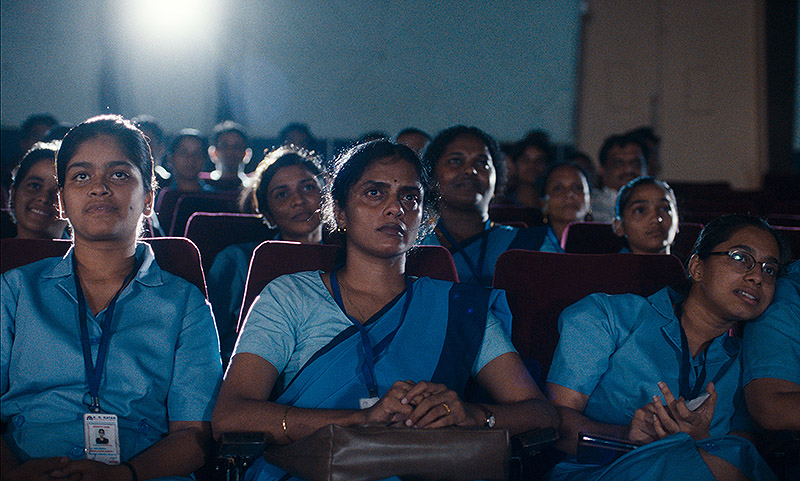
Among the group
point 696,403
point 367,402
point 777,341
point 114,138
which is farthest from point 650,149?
point 114,138

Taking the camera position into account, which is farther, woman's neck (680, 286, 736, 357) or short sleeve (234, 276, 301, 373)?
woman's neck (680, 286, 736, 357)

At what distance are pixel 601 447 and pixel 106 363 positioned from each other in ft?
3.41

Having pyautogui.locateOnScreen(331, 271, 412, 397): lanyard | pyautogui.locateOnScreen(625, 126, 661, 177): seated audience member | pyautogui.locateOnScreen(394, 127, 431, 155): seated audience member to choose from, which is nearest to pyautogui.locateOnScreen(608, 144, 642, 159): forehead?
pyautogui.locateOnScreen(625, 126, 661, 177): seated audience member

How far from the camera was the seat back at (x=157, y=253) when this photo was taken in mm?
1663

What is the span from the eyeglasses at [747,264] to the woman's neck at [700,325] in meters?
0.12

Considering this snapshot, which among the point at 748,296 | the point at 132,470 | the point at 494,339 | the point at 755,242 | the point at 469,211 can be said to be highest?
the point at 469,211

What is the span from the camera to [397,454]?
1269mm

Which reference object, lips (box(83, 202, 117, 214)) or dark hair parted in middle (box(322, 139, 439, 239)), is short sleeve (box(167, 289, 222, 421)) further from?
dark hair parted in middle (box(322, 139, 439, 239))

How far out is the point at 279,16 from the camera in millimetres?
7117

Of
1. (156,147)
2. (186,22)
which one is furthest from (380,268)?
(186,22)

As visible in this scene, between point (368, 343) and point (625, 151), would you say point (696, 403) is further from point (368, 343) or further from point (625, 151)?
point (625, 151)

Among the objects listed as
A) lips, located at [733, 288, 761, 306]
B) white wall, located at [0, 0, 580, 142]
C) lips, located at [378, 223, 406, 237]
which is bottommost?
lips, located at [733, 288, 761, 306]

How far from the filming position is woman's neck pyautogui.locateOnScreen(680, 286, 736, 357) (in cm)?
167

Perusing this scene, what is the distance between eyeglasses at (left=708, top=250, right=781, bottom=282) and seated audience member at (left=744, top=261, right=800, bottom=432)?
0.26 ft
